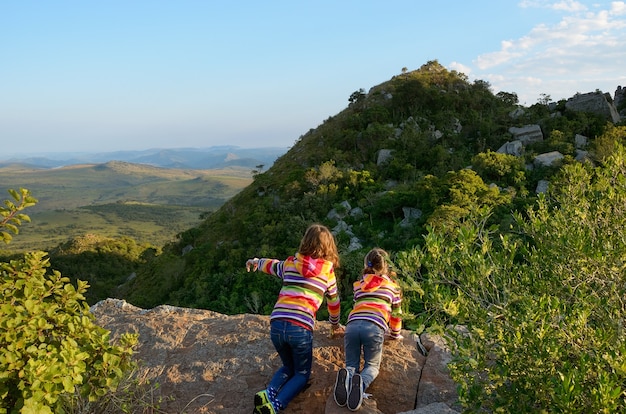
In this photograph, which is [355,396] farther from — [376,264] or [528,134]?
[528,134]

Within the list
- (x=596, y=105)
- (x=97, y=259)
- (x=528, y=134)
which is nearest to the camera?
(x=528, y=134)

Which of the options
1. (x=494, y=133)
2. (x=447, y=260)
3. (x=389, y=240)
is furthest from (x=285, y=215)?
(x=447, y=260)

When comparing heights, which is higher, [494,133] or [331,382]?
[494,133]

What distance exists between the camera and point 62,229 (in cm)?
12675

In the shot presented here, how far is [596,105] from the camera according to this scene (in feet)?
80.5

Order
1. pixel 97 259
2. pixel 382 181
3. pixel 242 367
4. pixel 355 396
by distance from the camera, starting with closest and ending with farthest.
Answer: pixel 355 396 → pixel 242 367 → pixel 382 181 → pixel 97 259

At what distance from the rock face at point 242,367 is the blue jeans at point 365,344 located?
1.06 ft

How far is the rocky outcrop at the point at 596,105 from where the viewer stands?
24172 millimetres

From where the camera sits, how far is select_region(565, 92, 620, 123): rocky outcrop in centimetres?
2417

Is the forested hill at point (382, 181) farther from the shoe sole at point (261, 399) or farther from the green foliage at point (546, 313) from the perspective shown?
the green foliage at point (546, 313)

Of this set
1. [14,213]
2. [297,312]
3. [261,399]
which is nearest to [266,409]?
[261,399]

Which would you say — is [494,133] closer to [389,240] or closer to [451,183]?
[451,183]

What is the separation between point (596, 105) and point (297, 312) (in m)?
27.8

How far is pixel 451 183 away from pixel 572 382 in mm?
15387
